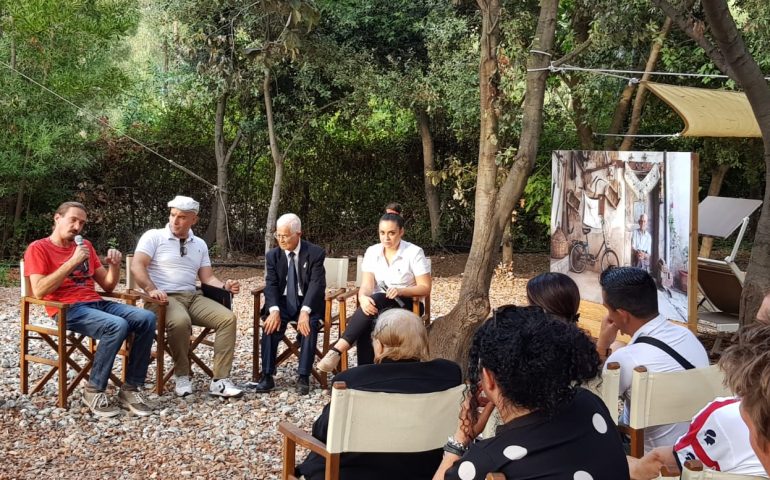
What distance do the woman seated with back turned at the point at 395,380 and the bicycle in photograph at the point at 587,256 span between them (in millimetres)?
3470

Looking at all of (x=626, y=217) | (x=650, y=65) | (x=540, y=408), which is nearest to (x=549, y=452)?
(x=540, y=408)

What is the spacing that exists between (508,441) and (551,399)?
5.4 inches

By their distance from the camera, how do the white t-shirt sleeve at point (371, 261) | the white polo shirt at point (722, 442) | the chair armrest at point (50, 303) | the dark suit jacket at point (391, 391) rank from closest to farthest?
1. the white polo shirt at point (722, 442)
2. the dark suit jacket at point (391, 391)
3. the chair armrest at point (50, 303)
4. the white t-shirt sleeve at point (371, 261)

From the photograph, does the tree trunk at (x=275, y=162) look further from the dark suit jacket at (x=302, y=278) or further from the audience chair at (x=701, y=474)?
the audience chair at (x=701, y=474)

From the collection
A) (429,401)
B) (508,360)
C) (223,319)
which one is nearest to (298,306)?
(223,319)

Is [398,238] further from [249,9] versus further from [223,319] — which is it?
[249,9]

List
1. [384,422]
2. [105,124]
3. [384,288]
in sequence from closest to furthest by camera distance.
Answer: [384,422], [384,288], [105,124]

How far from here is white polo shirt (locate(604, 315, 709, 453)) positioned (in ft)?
10.00

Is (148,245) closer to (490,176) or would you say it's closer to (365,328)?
(365,328)

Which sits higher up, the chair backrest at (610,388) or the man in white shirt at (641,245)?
the man in white shirt at (641,245)

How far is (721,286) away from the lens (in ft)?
23.9

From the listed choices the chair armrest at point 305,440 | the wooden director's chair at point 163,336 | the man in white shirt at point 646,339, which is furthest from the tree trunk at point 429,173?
the chair armrest at point 305,440

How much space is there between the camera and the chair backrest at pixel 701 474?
1.97 meters

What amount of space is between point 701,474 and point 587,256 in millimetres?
4863
